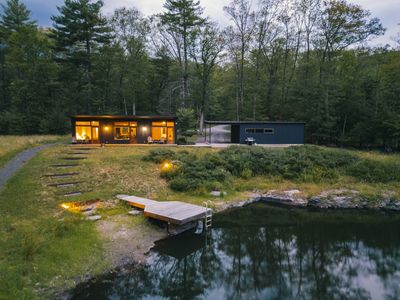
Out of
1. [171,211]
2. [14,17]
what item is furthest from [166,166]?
[14,17]

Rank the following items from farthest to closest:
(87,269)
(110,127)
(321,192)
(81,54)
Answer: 1. (81,54)
2. (110,127)
3. (321,192)
4. (87,269)

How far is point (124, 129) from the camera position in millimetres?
22047

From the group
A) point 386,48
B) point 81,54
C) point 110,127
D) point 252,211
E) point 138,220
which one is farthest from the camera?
point 81,54

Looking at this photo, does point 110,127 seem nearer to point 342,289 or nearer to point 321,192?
point 321,192

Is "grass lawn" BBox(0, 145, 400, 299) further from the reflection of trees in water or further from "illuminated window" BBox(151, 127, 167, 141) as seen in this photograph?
"illuminated window" BBox(151, 127, 167, 141)

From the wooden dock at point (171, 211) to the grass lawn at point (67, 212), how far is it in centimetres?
44

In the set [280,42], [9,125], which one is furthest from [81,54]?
[280,42]

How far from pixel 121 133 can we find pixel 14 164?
905 cm

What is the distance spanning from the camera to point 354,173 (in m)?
15.2

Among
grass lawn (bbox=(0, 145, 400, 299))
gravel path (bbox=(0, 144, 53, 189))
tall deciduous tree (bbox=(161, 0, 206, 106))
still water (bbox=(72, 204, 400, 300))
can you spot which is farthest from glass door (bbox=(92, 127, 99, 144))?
still water (bbox=(72, 204, 400, 300))

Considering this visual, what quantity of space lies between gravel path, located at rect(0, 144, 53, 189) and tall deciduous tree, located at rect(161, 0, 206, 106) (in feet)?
53.0

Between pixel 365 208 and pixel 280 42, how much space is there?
72.5 feet

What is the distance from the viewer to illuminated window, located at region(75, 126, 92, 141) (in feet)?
70.0

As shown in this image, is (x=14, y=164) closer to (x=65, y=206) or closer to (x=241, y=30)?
(x=65, y=206)
